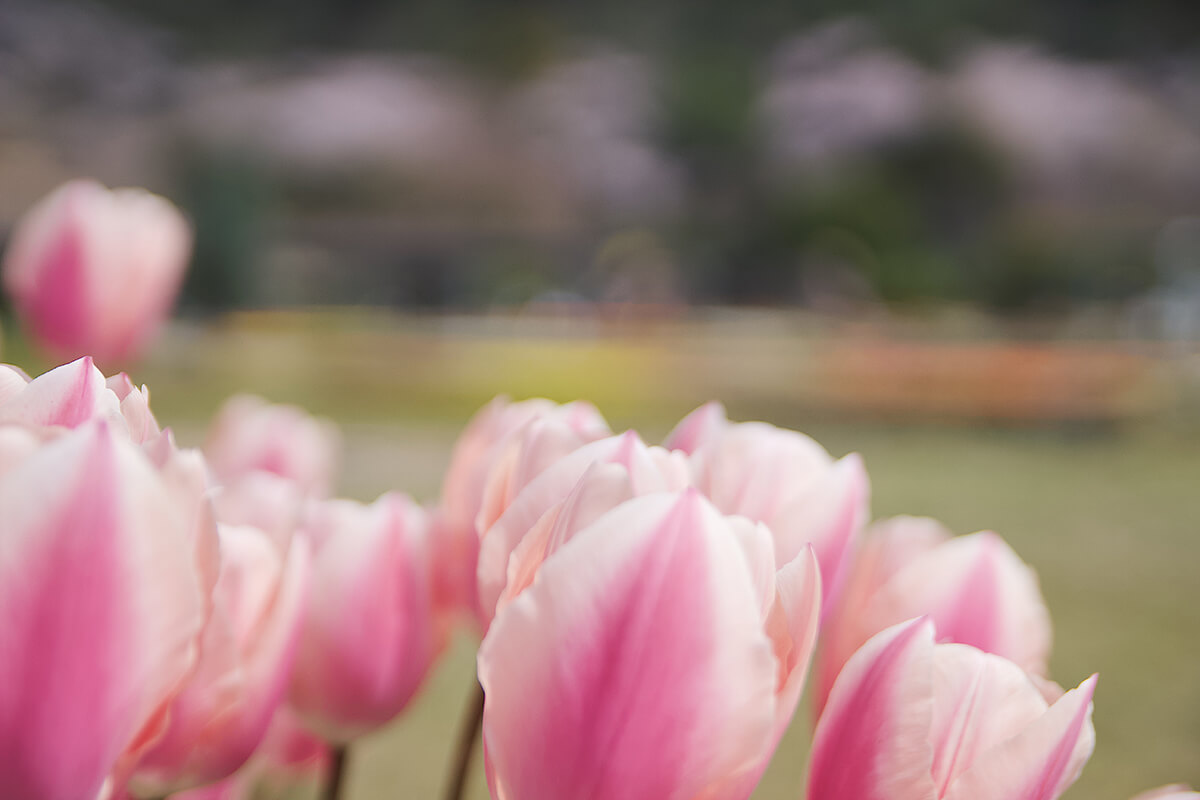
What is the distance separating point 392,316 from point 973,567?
4173mm

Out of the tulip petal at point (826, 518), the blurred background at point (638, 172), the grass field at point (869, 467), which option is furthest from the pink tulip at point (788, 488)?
the blurred background at point (638, 172)

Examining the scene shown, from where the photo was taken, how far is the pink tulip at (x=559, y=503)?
0.23 ft

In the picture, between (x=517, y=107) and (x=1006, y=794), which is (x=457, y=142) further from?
(x=1006, y=794)

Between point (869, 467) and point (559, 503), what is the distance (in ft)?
4.13

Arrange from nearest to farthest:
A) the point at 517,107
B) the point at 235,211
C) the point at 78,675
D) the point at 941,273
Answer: the point at 78,675, the point at 235,211, the point at 941,273, the point at 517,107

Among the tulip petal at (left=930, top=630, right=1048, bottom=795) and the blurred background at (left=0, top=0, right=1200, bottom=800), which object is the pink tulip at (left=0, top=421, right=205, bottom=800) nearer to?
the tulip petal at (left=930, top=630, right=1048, bottom=795)

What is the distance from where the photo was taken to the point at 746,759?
0.07 m

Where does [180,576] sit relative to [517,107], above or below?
below

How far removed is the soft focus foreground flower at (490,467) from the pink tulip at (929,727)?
0.03 meters

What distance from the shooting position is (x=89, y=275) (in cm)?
19

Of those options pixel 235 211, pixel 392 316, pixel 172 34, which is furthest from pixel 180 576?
pixel 172 34

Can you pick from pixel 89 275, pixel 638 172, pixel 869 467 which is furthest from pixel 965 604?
pixel 638 172

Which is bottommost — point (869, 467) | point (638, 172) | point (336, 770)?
point (869, 467)

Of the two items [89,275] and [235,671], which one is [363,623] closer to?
[235,671]
